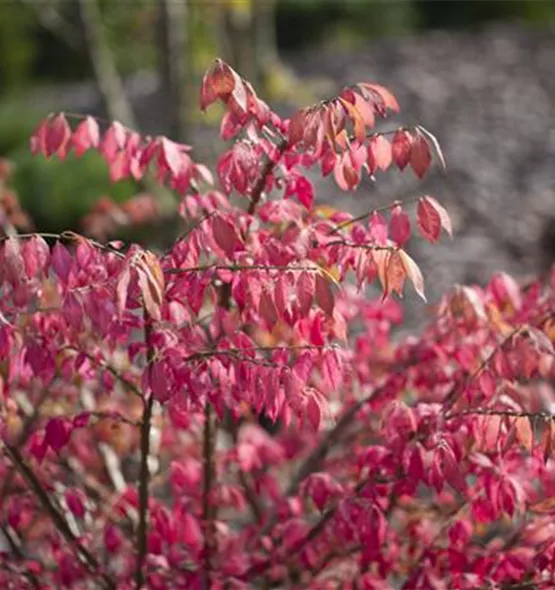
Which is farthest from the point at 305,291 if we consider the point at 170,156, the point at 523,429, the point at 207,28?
the point at 207,28

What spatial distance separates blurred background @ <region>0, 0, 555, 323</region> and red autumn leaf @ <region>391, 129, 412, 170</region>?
Result: 6.40 feet

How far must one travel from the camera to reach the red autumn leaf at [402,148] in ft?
7.54

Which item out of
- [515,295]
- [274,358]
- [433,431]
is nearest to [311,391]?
[274,358]

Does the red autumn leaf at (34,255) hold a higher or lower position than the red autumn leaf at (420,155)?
lower

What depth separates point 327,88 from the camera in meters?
10.1

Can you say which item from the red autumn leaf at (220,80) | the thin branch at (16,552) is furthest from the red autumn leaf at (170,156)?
the thin branch at (16,552)

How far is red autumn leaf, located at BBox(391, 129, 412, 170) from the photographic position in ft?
7.54

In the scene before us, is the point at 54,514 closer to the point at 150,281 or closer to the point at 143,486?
the point at 143,486

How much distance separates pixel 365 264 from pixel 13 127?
709cm

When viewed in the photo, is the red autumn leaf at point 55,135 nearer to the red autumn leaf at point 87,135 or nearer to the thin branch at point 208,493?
the red autumn leaf at point 87,135

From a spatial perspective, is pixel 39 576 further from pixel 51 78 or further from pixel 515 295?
pixel 51 78

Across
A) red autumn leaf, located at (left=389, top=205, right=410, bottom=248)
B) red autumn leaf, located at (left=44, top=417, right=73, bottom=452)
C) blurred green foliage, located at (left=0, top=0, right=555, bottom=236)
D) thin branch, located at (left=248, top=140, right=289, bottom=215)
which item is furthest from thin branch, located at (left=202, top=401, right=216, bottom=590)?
blurred green foliage, located at (left=0, top=0, right=555, bottom=236)

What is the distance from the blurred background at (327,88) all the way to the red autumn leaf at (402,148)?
195 centimetres

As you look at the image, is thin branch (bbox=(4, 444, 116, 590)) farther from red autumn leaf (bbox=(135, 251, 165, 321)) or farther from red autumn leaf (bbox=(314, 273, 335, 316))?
red autumn leaf (bbox=(314, 273, 335, 316))
